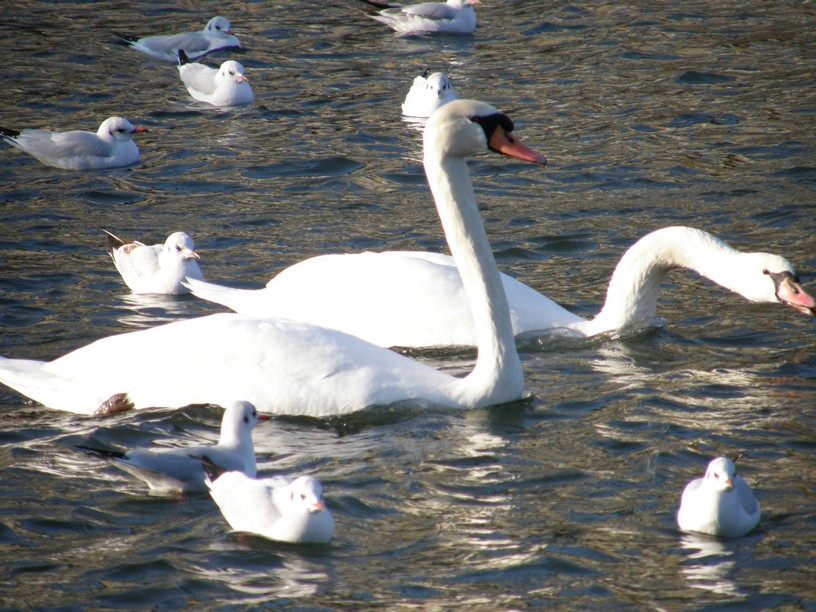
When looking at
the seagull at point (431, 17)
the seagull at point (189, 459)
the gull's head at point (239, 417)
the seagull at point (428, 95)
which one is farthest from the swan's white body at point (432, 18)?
the seagull at point (189, 459)

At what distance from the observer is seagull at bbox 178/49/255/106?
14094mm

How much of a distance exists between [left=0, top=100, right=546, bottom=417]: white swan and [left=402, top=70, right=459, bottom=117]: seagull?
6380 mm

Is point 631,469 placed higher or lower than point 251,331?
lower

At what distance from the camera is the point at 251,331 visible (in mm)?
6613

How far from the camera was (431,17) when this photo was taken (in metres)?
17.5

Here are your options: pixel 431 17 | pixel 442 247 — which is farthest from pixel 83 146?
pixel 431 17

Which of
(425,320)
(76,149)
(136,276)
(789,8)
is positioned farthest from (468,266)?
(789,8)

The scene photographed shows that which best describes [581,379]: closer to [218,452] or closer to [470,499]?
[470,499]

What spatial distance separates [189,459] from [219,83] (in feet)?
30.3

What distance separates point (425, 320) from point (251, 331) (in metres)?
1.38

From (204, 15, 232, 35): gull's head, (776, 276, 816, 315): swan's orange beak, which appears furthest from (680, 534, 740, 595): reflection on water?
(204, 15, 232, 35): gull's head

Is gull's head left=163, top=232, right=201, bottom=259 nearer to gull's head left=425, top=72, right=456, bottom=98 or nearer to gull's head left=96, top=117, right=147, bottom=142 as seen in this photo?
gull's head left=96, top=117, right=147, bottom=142

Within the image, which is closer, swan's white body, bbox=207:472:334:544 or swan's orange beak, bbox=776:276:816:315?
swan's white body, bbox=207:472:334:544

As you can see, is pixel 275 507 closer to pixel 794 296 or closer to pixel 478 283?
pixel 478 283
